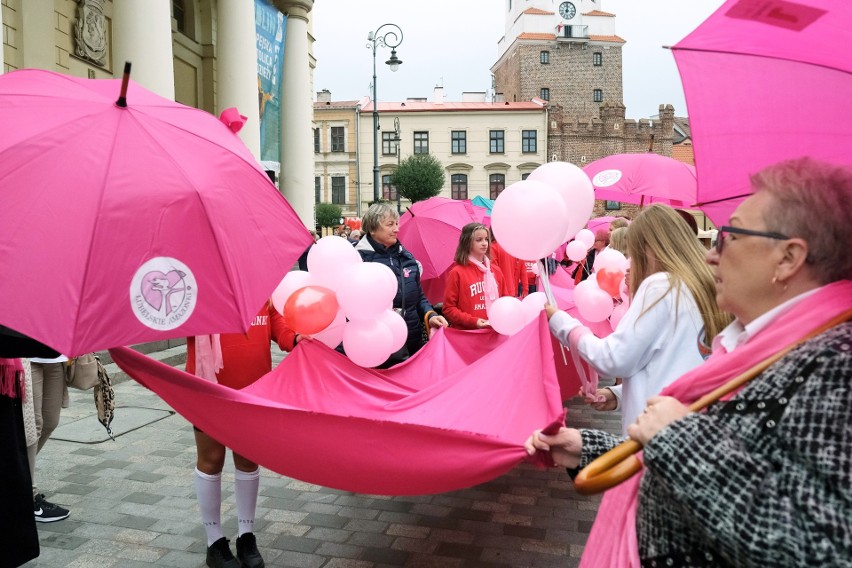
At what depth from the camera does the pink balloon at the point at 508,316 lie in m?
4.31

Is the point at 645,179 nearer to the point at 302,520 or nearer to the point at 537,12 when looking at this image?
the point at 302,520

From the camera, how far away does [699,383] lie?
1510 millimetres

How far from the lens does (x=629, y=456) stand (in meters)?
1.45

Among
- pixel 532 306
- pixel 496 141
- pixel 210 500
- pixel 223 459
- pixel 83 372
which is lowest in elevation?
pixel 210 500

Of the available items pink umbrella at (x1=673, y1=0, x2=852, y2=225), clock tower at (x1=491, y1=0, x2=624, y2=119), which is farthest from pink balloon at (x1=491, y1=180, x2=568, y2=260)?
clock tower at (x1=491, y1=0, x2=624, y2=119)

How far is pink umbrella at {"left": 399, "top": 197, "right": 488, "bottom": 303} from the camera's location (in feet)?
28.7

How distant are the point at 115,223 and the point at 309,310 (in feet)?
5.72

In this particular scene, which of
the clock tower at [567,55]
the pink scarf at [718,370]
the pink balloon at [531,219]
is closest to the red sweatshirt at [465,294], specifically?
the pink balloon at [531,219]

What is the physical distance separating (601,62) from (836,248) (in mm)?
67529

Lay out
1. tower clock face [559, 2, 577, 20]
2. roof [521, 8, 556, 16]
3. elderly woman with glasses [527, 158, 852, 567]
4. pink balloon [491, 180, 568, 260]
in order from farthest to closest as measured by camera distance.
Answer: tower clock face [559, 2, 577, 20], roof [521, 8, 556, 16], pink balloon [491, 180, 568, 260], elderly woman with glasses [527, 158, 852, 567]

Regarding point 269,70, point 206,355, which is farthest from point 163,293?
point 269,70

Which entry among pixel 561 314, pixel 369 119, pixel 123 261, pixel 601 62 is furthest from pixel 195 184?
pixel 601 62

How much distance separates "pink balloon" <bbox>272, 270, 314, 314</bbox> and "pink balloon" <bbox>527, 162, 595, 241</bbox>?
4.93 ft

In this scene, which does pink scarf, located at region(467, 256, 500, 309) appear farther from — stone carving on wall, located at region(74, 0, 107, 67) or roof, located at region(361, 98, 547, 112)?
roof, located at region(361, 98, 547, 112)
